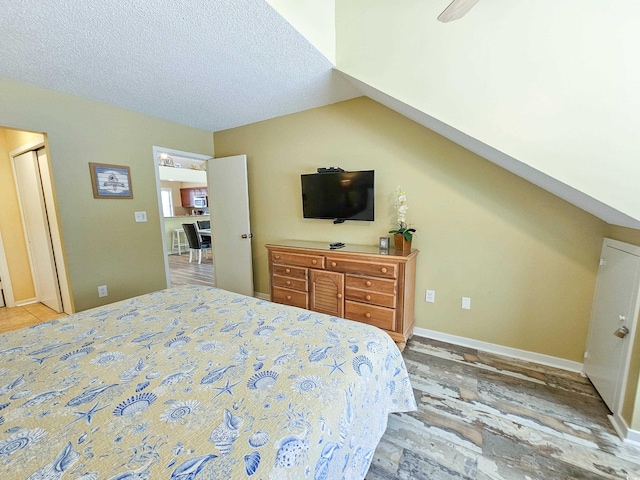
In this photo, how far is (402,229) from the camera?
2377 millimetres

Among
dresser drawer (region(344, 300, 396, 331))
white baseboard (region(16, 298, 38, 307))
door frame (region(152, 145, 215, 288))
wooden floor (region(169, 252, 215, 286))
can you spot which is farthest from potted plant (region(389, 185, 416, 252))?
white baseboard (region(16, 298, 38, 307))

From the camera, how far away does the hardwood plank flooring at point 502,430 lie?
1298mm

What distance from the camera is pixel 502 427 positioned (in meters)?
1.53

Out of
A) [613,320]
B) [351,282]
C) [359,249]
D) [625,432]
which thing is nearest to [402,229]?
[359,249]

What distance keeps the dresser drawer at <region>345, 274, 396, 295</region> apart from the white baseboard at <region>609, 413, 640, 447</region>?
1431mm

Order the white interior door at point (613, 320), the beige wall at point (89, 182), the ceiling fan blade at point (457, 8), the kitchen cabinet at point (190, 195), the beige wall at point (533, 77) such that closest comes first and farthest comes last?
the ceiling fan blade at point (457, 8)
the beige wall at point (533, 77)
the white interior door at point (613, 320)
the beige wall at point (89, 182)
the kitchen cabinet at point (190, 195)

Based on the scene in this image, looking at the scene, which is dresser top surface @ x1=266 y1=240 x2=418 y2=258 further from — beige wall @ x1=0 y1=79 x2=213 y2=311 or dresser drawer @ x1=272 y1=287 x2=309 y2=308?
beige wall @ x1=0 y1=79 x2=213 y2=311

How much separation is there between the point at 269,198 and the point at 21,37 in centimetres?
225

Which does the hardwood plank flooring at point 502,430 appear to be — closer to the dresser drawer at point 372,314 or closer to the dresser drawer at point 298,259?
the dresser drawer at point 372,314

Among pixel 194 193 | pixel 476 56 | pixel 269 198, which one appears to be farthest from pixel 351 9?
pixel 194 193

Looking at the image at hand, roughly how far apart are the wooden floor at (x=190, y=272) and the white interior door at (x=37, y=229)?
1.43 metres

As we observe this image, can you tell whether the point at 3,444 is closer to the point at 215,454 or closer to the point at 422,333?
the point at 215,454

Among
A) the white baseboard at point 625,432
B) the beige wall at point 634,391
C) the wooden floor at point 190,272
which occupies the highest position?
the beige wall at point 634,391

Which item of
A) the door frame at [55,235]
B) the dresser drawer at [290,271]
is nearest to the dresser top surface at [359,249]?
the dresser drawer at [290,271]
